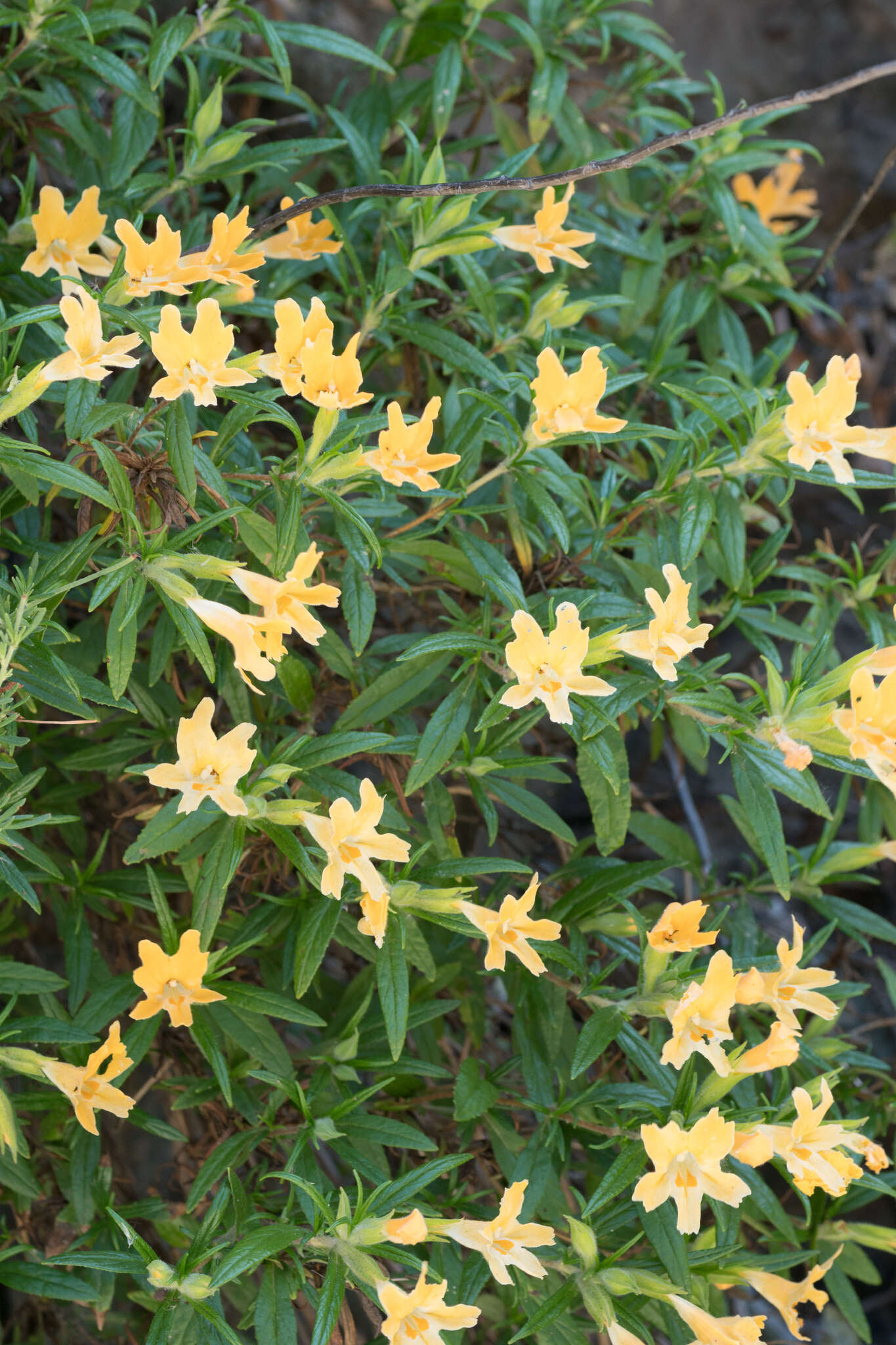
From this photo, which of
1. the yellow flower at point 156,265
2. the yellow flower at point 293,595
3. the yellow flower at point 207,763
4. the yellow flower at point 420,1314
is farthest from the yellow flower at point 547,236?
the yellow flower at point 420,1314

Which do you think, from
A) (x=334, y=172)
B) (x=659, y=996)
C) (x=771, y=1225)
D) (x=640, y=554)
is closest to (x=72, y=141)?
(x=334, y=172)

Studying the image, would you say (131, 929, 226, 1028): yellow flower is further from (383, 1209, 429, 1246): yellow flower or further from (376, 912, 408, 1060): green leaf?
(383, 1209, 429, 1246): yellow flower

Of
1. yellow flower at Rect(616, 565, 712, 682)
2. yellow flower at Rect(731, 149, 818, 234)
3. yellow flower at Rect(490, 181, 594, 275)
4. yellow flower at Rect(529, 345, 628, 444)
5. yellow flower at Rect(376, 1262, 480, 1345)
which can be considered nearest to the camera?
yellow flower at Rect(376, 1262, 480, 1345)

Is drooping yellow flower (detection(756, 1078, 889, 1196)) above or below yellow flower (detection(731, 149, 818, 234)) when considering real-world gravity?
below

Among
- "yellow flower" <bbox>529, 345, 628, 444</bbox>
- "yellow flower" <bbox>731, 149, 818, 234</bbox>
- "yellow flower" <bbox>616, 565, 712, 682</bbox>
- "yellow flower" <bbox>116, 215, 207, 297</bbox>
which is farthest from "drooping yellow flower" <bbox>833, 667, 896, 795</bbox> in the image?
"yellow flower" <bbox>731, 149, 818, 234</bbox>

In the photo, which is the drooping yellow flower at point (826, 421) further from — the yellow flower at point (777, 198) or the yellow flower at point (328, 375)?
the yellow flower at point (777, 198)

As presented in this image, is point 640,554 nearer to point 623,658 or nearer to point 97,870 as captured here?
point 623,658
